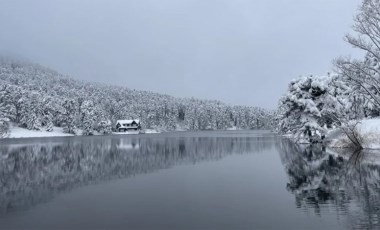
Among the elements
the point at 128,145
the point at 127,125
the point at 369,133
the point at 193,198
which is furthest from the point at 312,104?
the point at 127,125

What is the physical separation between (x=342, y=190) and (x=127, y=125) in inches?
6251

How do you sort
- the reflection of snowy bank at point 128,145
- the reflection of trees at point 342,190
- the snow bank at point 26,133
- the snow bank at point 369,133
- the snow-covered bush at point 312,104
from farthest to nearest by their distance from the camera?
the snow bank at point 26,133, the snow-covered bush at point 312,104, the reflection of snowy bank at point 128,145, the snow bank at point 369,133, the reflection of trees at point 342,190

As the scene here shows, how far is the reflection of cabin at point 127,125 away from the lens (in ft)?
557

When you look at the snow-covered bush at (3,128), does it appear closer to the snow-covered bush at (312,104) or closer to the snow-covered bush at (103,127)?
the snow-covered bush at (103,127)

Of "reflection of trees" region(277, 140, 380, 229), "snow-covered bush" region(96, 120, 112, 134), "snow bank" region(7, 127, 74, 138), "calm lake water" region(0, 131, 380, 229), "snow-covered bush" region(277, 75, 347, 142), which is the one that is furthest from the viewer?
"snow-covered bush" region(96, 120, 112, 134)

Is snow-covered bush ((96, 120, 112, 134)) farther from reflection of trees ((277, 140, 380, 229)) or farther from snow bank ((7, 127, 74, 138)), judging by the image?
reflection of trees ((277, 140, 380, 229))

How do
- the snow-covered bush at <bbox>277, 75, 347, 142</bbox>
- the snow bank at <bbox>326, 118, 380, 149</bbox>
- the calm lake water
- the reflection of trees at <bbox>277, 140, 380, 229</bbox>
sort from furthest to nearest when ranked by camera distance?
the snow-covered bush at <bbox>277, 75, 347, 142</bbox> < the snow bank at <bbox>326, 118, 380, 149</bbox> < the reflection of trees at <bbox>277, 140, 380, 229</bbox> < the calm lake water

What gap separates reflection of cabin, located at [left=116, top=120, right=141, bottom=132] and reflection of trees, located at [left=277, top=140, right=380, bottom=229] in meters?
148

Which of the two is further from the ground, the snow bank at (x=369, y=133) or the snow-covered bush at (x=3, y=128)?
the snow-covered bush at (x=3, y=128)

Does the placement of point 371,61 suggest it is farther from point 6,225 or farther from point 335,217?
point 6,225

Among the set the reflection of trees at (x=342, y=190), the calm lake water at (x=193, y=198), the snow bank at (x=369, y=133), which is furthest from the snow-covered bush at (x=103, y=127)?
the reflection of trees at (x=342, y=190)

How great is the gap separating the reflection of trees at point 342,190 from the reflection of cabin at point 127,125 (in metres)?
148

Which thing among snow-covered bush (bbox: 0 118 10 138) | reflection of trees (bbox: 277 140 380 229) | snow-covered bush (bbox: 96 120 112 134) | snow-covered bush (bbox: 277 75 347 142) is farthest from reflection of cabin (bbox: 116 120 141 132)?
reflection of trees (bbox: 277 140 380 229)

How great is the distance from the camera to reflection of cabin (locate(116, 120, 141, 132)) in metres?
170
